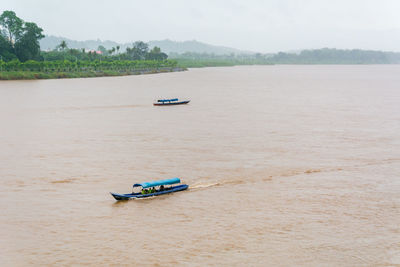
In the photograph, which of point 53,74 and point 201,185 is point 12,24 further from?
point 201,185

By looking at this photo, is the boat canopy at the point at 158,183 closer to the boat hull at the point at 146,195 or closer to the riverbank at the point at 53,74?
the boat hull at the point at 146,195

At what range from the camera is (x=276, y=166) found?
77.4 feet

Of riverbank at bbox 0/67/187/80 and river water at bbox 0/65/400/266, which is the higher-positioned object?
riverbank at bbox 0/67/187/80

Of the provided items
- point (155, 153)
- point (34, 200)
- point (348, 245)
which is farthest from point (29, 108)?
point (348, 245)

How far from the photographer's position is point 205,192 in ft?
65.2

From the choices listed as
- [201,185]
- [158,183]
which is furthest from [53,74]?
[158,183]

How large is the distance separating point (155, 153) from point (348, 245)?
1404 cm

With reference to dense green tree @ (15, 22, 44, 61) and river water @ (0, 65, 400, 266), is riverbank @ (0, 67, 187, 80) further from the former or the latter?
river water @ (0, 65, 400, 266)

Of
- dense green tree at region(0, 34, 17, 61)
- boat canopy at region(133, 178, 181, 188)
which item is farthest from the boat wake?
dense green tree at region(0, 34, 17, 61)

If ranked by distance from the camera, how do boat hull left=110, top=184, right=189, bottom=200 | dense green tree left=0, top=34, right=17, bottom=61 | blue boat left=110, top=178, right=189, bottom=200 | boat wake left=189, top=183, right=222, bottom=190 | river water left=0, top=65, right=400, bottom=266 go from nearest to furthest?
river water left=0, top=65, right=400, bottom=266 < boat hull left=110, top=184, right=189, bottom=200 < blue boat left=110, top=178, right=189, bottom=200 < boat wake left=189, top=183, right=222, bottom=190 < dense green tree left=0, top=34, right=17, bottom=61

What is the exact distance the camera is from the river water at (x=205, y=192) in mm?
14469

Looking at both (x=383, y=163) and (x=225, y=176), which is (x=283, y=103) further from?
(x=225, y=176)

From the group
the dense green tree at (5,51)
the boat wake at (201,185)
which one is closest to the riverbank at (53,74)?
the dense green tree at (5,51)

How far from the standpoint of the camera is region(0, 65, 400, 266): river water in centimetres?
1447
